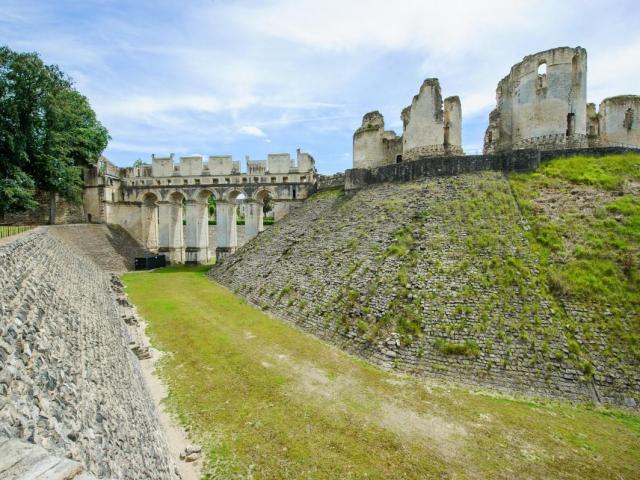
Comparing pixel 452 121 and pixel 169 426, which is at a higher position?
pixel 452 121

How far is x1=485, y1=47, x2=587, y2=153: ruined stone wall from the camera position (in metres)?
19.6

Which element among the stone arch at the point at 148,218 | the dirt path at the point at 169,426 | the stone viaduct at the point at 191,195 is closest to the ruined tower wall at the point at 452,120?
the stone viaduct at the point at 191,195

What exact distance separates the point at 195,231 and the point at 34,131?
15.1m

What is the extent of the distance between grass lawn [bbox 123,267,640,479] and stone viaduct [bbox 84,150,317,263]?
21848 mm

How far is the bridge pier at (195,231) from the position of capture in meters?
34.3

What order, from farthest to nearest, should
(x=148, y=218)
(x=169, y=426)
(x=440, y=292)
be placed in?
(x=148, y=218), (x=440, y=292), (x=169, y=426)

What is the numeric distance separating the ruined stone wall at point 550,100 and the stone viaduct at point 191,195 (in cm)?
1779

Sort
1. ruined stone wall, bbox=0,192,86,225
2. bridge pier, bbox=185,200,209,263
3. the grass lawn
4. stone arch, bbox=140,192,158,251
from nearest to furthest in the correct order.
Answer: the grass lawn
ruined stone wall, bbox=0,192,86,225
bridge pier, bbox=185,200,209,263
stone arch, bbox=140,192,158,251

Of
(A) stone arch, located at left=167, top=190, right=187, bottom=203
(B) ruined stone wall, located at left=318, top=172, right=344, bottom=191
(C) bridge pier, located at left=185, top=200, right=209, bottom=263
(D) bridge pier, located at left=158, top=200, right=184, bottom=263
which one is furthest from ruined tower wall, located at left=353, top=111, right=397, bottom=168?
(D) bridge pier, located at left=158, top=200, right=184, bottom=263

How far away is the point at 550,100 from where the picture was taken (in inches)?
792

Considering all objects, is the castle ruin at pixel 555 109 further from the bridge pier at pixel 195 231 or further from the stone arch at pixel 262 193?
the bridge pier at pixel 195 231

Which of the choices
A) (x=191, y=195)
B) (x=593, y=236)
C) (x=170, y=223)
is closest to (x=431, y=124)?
(x=593, y=236)

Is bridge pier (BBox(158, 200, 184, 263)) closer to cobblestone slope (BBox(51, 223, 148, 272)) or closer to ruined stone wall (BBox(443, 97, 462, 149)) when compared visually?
cobblestone slope (BBox(51, 223, 148, 272))

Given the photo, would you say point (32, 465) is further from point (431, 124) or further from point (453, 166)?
point (431, 124)
